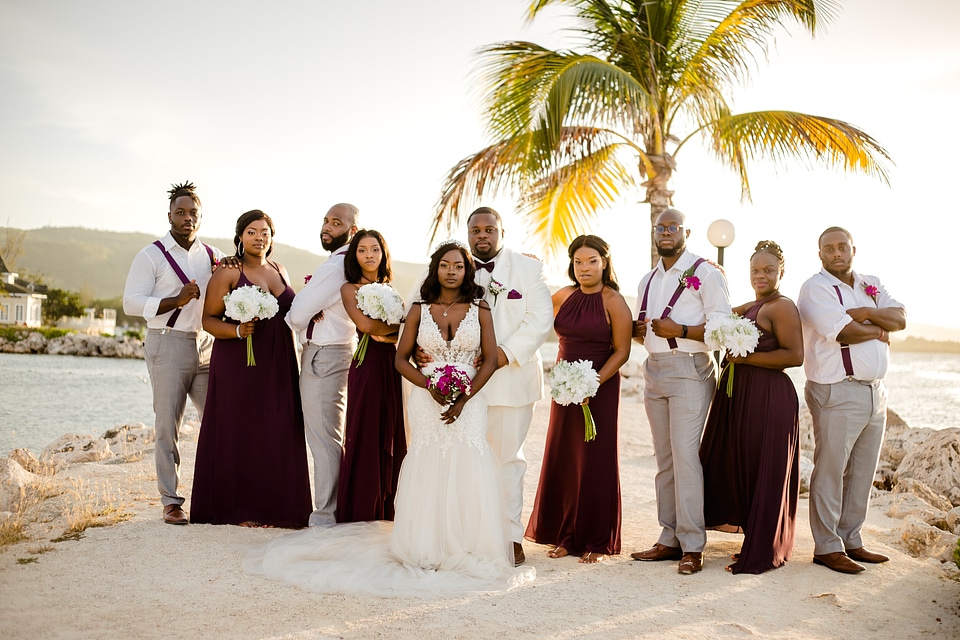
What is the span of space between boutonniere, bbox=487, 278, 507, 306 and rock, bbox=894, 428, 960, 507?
7224mm

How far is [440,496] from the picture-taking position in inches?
221

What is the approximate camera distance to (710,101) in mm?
11891

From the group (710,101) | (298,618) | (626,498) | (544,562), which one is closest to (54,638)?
(298,618)

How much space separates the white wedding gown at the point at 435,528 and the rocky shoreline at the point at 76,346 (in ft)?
192

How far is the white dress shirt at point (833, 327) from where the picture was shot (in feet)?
19.5

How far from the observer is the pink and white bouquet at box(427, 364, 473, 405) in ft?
18.2

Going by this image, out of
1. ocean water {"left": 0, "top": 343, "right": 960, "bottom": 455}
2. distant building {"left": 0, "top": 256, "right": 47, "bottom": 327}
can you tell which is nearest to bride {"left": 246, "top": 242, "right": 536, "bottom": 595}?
ocean water {"left": 0, "top": 343, "right": 960, "bottom": 455}

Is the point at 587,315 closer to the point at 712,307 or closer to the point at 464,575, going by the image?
the point at 712,307

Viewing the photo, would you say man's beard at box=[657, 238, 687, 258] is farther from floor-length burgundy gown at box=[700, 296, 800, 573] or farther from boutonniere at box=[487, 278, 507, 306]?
boutonniere at box=[487, 278, 507, 306]

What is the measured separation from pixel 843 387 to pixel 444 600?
11.7 ft

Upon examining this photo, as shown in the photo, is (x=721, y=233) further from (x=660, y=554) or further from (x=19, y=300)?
(x=19, y=300)

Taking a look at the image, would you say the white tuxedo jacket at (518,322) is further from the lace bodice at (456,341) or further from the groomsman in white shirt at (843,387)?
the groomsman in white shirt at (843,387)

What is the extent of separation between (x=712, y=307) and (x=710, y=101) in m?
7.02

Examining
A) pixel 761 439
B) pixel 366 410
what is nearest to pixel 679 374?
pixel 761 439
